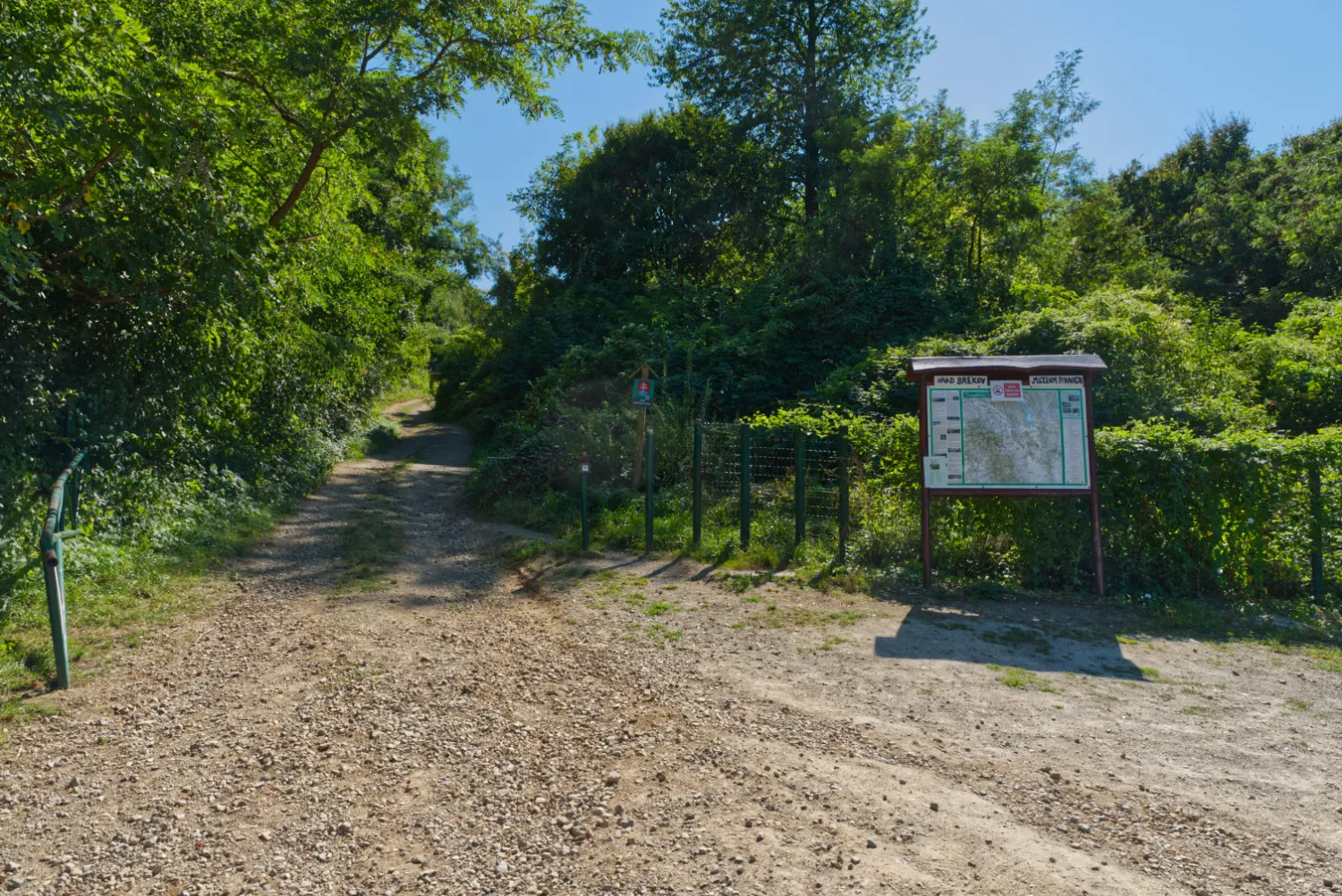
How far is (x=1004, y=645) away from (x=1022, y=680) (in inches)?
34.1

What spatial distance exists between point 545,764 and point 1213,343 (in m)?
15.4

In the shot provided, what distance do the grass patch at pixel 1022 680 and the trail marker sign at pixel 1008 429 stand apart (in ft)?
7.74

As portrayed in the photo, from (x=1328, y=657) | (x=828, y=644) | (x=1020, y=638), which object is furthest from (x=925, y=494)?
(x=1328, y=657)

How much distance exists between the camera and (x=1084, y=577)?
8.11 metres

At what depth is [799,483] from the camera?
9.27 metres

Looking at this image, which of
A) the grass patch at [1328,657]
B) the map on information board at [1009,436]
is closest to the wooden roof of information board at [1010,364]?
the map on information board at [1009,436]

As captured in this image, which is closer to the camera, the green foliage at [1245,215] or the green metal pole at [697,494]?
the green metal pole at [697,494]

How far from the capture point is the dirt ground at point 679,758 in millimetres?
3359

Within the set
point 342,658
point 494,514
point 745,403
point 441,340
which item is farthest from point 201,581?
point 441,340

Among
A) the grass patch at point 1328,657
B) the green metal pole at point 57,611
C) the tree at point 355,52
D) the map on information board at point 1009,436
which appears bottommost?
the grass patch at point 1328,657

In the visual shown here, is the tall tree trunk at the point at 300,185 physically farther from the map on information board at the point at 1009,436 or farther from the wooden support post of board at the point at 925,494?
the map on information board at the point at 1009,436

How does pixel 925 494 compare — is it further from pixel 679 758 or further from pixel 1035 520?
pixel 679 758

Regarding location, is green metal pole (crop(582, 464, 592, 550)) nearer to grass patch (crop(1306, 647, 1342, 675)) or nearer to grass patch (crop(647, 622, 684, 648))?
grass patch (crop(647, 622, 684, 648))

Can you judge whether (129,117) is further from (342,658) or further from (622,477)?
(622,477)
